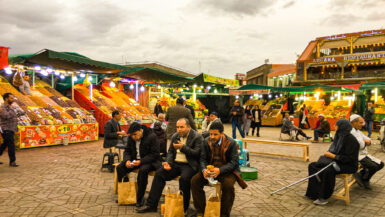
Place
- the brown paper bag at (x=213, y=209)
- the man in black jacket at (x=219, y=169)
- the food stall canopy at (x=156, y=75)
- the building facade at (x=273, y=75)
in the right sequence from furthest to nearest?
the building facade at (x=273, y=75) < the food stall canopy at (x=156, y=75) < the man in black jacket at (x=219, y=169) < the brown paper bag at (x=213, y=209)

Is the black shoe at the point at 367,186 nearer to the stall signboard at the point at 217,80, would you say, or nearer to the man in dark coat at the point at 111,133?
the man in dark coat at the point at 111,133

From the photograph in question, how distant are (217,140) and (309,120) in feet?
50.2

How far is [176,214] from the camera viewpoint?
3.40 meters

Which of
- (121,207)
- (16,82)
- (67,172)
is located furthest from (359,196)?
(16,82)

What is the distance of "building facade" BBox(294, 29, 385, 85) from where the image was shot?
25156 mm

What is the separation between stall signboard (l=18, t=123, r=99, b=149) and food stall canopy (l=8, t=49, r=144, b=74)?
2.29 m

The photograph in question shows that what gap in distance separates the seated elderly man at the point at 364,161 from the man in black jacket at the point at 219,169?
2.61 m

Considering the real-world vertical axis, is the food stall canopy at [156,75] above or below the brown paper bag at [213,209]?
above

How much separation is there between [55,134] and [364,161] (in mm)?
8920

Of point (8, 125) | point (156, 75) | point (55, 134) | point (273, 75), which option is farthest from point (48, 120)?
point (273, 75)

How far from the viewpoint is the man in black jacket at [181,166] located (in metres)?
3.71

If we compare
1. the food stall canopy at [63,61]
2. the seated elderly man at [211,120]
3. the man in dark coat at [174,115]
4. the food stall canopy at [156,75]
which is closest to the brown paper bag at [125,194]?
the seated elderly man at [211,120]

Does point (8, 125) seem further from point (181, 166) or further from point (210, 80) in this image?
point (210, 80)

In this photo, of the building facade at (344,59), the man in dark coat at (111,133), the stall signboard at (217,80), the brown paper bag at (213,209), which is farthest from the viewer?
the building facade at (344,59)
